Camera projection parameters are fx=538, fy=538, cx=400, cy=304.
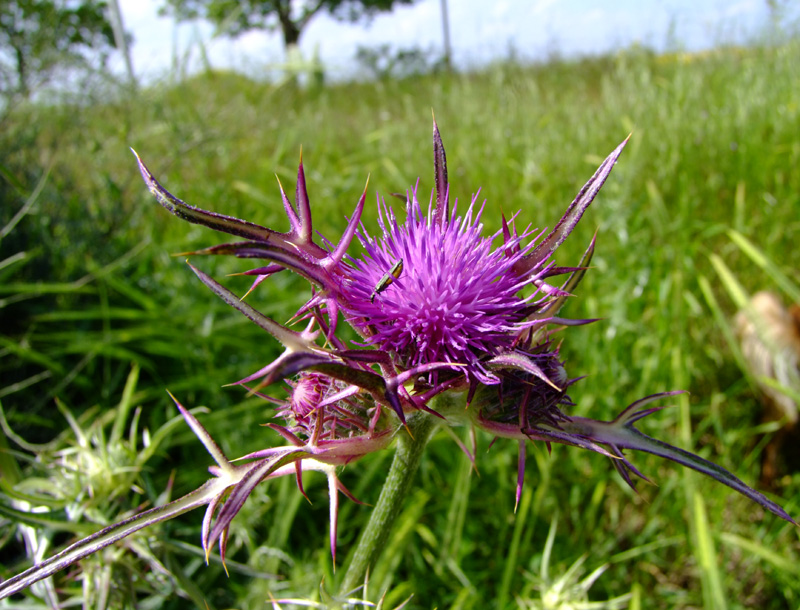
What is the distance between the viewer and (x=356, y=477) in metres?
2.31

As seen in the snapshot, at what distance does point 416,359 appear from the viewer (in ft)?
2.93

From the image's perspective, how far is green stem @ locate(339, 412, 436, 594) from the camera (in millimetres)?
943

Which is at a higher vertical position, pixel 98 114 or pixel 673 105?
pixel 98 114

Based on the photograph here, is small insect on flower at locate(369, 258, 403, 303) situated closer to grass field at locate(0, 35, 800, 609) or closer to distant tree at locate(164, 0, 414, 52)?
grass field at locate(0, 35, 800, 609)

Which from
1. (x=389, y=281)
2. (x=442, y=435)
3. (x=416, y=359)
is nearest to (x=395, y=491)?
(x=416, y=359)

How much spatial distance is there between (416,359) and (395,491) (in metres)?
0.26

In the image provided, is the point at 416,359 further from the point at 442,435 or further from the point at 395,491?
the point at 442,435

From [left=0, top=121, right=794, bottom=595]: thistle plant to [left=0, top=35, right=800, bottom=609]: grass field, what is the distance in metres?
0.34

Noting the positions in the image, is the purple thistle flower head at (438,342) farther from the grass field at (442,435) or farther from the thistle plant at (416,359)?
the grass field at (442,435)

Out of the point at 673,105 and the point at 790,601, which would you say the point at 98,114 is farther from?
the point at 790,601

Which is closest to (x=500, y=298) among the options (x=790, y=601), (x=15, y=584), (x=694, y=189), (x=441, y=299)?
(x=441, y=299)

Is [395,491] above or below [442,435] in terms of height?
above

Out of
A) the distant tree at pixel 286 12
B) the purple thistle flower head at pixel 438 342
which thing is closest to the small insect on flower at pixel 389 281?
the purple thistle flower head at pixel 438 342

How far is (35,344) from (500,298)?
2.45 metres
